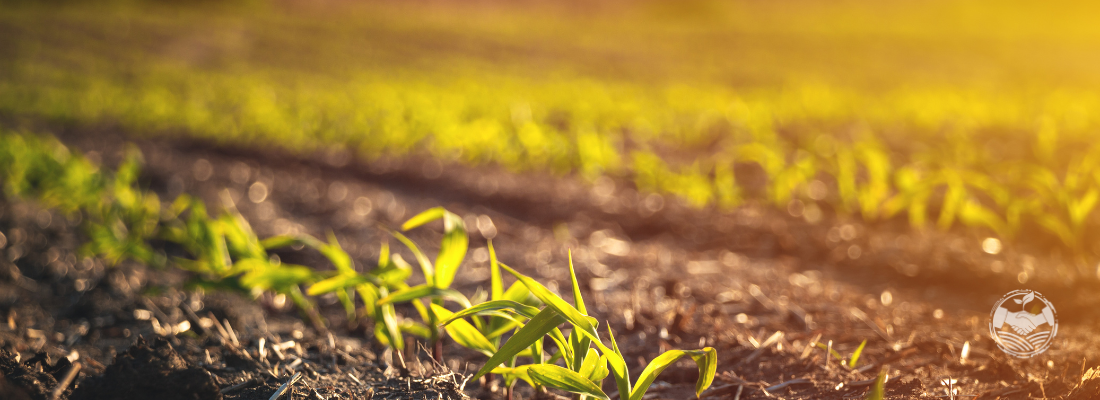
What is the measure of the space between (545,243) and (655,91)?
8.51 metres

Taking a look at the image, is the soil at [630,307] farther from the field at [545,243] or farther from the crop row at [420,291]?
the crop row at [420,291]

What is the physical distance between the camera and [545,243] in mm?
2854

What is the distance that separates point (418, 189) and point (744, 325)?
3297 millimetres

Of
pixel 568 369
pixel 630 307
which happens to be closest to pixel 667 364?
pixel 568 369

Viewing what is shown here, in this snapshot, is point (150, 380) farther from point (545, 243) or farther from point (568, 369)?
point (545, 243)

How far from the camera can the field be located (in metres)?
1.28

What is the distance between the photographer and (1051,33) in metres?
23.0

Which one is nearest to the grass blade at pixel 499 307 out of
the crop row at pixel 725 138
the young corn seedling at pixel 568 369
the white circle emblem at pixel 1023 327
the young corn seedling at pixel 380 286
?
the young corn seedling at pixel 568 369

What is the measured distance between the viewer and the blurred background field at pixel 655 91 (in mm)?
3338

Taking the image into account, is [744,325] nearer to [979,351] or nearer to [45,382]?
[979,351]

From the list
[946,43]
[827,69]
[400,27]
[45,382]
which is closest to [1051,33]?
[946,43]

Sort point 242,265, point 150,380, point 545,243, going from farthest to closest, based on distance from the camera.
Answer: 1. point 545,243
2. point 242,265
3. point 150,380

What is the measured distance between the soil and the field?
0.04 ft

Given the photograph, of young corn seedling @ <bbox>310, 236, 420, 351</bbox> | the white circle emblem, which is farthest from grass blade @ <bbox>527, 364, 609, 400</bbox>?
the white circle emblem
